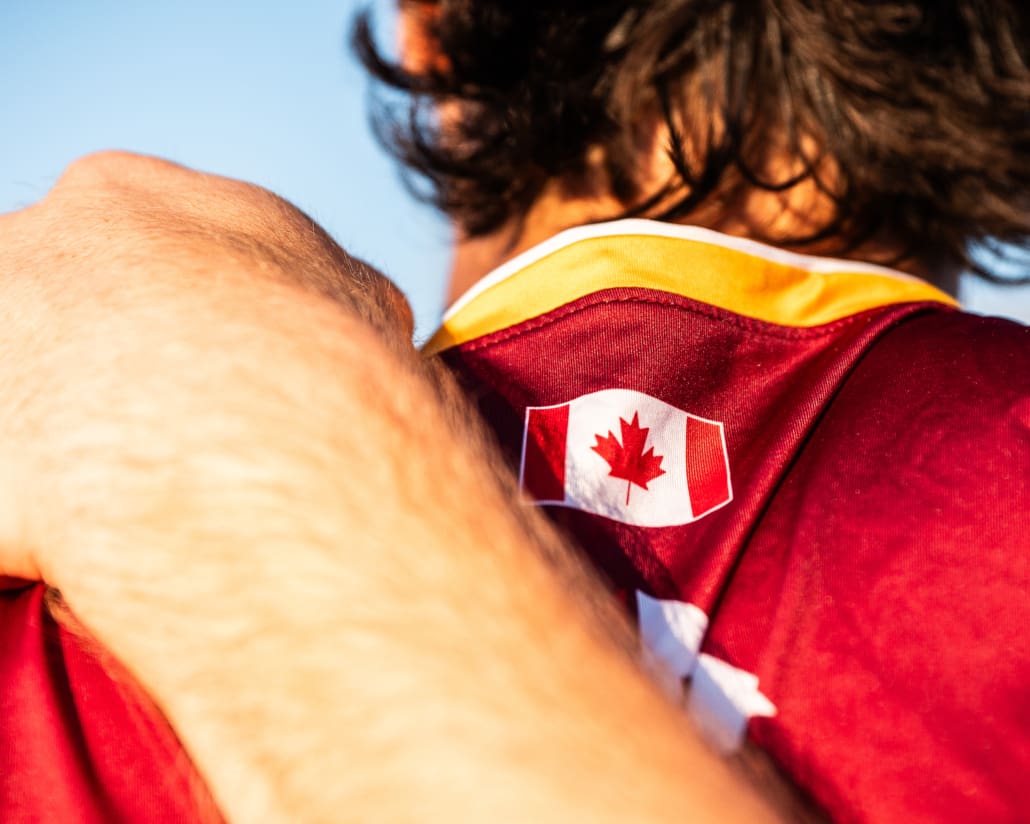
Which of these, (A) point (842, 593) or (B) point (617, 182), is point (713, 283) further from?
(B) point (617, 182)

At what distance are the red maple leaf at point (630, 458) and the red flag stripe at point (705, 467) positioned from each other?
0.03 metres

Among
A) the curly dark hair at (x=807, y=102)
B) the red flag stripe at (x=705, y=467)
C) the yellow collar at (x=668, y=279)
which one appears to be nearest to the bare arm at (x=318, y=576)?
the red flag stripe at (x=705, y=467)

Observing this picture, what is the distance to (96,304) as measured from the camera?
58 centimetres

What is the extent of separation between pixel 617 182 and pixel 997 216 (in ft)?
1.82

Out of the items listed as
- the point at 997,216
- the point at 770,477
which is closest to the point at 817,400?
the point at 770,477

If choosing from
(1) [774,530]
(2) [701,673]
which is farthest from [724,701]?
(1) [774,530]

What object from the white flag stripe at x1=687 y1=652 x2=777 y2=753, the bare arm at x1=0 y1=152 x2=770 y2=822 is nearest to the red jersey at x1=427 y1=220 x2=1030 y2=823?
the white flag stripe at x1=687 y1=652 x2=777 y2=753

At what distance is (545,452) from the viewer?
2.41 feet

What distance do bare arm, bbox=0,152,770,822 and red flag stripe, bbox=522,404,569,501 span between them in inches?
6.2

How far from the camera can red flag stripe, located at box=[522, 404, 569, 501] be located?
2.33ft

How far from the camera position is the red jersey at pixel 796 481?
573 millimetres

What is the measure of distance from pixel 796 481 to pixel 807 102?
712 mm

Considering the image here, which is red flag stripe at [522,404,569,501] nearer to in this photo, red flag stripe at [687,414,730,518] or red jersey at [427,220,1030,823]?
red jersey at [427,220,1030,823]

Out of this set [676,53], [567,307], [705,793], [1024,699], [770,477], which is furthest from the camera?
[676,53]
